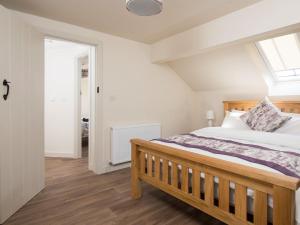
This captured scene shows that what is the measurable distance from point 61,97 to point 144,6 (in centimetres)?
312

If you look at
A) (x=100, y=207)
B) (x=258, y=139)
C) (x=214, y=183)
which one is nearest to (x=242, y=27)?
(x=258, y=139)

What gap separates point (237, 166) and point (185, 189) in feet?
1.96

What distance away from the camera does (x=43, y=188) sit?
8.16 ft

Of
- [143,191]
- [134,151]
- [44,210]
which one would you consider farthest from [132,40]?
[44,210]

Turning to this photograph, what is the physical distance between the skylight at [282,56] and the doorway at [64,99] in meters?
3.25

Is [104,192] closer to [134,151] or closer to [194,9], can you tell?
[134,151]

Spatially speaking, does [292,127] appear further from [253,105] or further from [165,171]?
[165,171]

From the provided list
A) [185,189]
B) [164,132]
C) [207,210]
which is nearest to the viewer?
[207,210]

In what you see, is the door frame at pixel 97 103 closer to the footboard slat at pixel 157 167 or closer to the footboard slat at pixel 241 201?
the footboard slat at pixel 157 167

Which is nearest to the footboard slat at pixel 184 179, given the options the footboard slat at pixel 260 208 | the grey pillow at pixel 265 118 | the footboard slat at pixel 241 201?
the footboard slat at pixel 241 201

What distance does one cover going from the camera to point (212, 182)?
4.76ft

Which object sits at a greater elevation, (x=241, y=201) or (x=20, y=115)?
(x=20, y=115)

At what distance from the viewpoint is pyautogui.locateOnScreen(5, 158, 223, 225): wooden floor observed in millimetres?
1791

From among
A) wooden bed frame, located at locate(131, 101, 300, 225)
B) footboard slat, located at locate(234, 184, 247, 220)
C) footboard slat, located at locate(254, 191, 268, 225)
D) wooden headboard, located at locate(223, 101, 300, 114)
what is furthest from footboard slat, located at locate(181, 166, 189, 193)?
wooden headboard, located at locate(223, 101, 300, 114)
